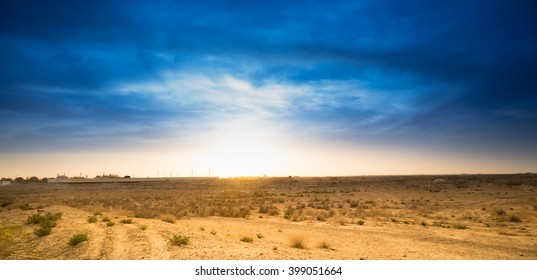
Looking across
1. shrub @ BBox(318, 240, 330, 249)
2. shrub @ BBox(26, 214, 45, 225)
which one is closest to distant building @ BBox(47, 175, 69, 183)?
shrub @ BBox(26, 214, 45, 225)

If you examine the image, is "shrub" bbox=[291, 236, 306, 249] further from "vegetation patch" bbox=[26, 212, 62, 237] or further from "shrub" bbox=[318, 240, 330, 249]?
"vegetation patch" bbox=[26, 212, 62, 237]

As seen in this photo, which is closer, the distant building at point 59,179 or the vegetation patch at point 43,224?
the vegetation patch at point 43,224

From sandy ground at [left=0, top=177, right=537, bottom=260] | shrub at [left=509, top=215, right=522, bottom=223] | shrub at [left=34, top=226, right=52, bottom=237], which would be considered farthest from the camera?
shrub at [left=509, top=215, right=522, bottom=223]

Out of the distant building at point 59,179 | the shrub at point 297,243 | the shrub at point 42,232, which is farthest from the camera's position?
the distant building at point 59,179

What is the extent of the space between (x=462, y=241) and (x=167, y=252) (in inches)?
520

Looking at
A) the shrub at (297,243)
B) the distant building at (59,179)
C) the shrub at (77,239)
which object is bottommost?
the shrub at (297,243)

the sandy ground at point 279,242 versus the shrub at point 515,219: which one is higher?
the sandy ground at point 279,242

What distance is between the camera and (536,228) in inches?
785

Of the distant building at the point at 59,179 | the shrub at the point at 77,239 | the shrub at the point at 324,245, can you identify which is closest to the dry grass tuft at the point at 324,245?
the shrub at the point at 324,245

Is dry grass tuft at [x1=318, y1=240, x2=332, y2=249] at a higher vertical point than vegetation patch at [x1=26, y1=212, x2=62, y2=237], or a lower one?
lower

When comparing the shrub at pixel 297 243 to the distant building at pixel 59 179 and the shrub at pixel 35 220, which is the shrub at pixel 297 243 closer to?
the shrub at pixel 35 220

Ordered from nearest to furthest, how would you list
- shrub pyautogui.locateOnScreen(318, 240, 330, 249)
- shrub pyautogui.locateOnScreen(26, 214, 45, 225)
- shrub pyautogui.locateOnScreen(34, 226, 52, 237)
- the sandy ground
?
1. the sandy ground
2. shrub pyautogui.locateOnScreen(318, 240, 330, 249)
3. shrub pyautogui.locateOnScreen(34, 226, 52, 237)
4. shrub pyautogui.locateOnScreen(26, 214, 45, 225)

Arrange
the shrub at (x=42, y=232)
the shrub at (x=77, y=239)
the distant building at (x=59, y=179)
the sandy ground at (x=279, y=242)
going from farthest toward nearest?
the distant building at (x=59, y=179)
the shrub at (x=42, y=232)
the shrub at (x=77, y=239)
the sandy ground at (x=279, y=242)
